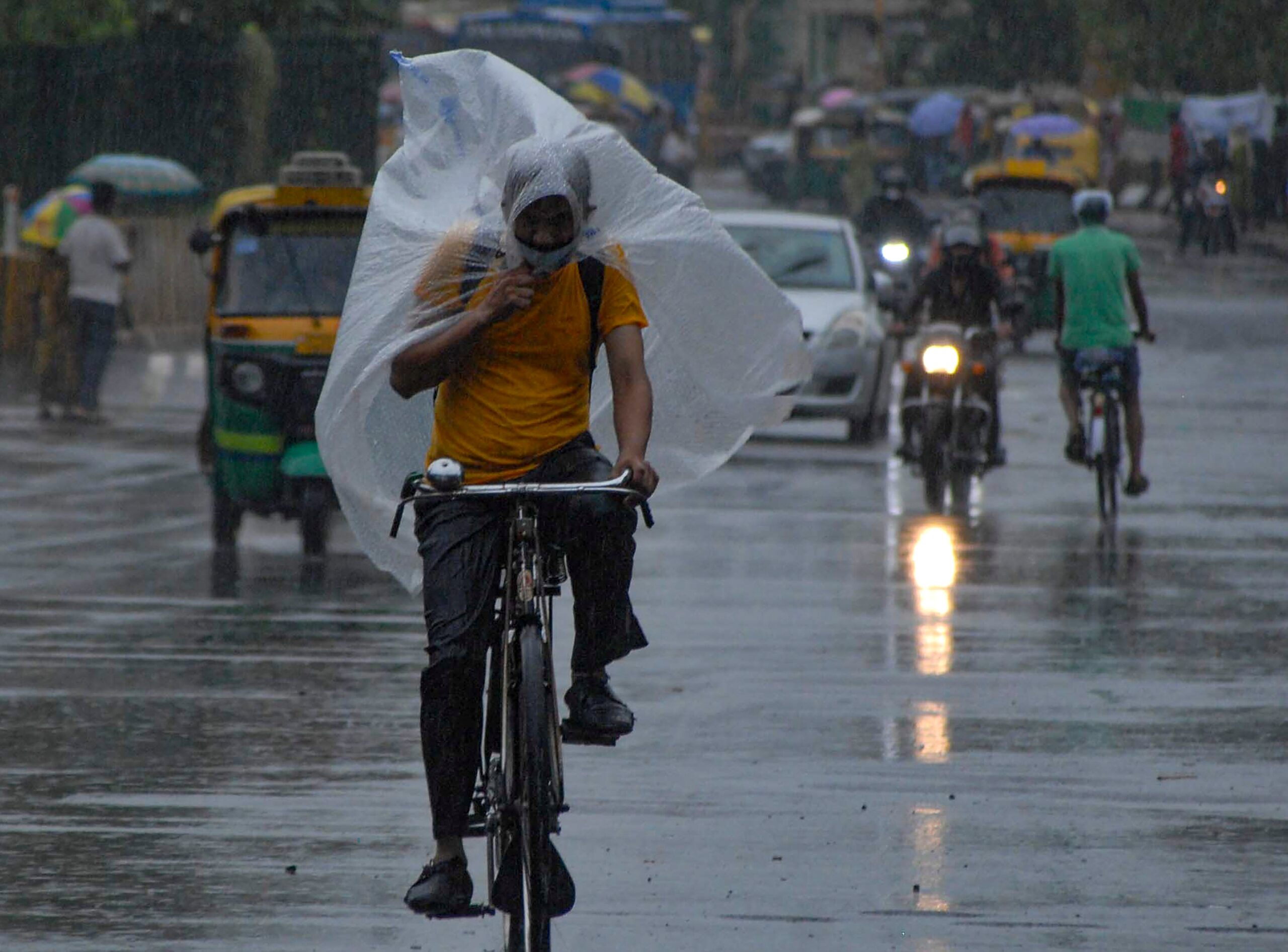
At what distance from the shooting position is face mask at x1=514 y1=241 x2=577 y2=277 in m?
6.04

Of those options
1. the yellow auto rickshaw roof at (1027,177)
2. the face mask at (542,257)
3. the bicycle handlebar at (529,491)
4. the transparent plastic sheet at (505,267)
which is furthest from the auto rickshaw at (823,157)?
the bicycle handlebar at (529,491)

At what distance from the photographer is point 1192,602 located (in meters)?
12.5

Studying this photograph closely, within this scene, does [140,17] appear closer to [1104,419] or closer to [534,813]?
[1104,419]

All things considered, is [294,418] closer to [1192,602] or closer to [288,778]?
[1192,602]

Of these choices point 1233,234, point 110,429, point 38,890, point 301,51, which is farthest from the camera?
point 1233,234

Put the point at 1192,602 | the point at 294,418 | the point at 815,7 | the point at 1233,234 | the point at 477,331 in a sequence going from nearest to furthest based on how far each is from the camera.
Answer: the point at 477,331
the point at 1192,602
the point at 294,418
the point at 1233,234
the point at 815,7

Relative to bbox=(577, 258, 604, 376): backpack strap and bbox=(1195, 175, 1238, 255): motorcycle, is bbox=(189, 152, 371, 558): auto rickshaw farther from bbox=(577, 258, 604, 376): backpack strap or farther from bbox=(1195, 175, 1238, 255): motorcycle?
bbox=(1195, 175, 1238, 255): motorcycle

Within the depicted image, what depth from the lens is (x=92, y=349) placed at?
21.5m

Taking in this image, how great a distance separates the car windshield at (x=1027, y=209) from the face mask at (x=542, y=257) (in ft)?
94.2

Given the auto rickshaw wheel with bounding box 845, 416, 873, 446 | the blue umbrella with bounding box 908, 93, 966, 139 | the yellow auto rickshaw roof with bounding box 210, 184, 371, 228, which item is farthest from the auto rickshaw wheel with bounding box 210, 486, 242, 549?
the blue umbrella with bounding box 908, 93, 966, 139

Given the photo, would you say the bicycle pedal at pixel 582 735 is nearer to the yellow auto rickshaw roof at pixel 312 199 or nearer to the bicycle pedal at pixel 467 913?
the bicycle pedal at pixel 467 913

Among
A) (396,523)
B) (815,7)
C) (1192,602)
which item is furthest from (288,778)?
(815,7)

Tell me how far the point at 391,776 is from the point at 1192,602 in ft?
17.2

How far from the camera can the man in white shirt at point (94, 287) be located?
70.7 feet
